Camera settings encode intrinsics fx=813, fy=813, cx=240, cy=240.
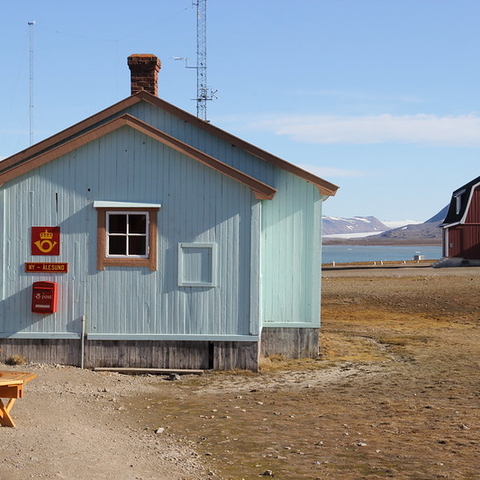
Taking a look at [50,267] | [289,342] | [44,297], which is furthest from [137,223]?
[289,342]

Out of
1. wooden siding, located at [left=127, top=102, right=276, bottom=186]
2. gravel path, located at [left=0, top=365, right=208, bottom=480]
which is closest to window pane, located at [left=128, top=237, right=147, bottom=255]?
wooden siding, located at [left=127, top=102, right=276, bottom=186]

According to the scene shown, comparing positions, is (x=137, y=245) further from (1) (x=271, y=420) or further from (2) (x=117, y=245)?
(1) (x=271, y=420)

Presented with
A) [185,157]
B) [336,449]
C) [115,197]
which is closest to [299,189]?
[185,157]

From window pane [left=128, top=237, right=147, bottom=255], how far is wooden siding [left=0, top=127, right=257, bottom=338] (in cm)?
35

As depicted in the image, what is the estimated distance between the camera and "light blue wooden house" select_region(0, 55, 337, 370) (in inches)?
611

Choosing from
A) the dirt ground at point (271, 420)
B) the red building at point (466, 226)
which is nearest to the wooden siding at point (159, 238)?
the dirt ground at point (271, 420)

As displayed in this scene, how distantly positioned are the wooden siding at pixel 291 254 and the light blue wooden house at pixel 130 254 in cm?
160

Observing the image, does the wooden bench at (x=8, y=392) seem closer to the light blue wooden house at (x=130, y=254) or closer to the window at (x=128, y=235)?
the light blue wooden house at (x=130, y=254)

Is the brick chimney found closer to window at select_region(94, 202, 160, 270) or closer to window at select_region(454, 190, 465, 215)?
window at select_region(94, 202, 160, 270)

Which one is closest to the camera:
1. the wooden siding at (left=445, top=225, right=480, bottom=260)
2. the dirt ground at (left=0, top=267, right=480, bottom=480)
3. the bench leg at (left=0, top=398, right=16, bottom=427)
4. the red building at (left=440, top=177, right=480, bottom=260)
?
the dirt ground at (left=0, top=267, right=480, bottom=480)

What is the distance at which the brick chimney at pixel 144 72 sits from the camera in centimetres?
1742

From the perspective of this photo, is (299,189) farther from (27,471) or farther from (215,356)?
(27,471)

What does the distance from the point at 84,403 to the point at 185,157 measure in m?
5.32

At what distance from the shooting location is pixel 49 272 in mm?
15695
